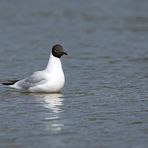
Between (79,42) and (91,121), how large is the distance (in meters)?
10.1

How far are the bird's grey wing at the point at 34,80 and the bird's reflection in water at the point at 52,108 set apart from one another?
0.27 meters

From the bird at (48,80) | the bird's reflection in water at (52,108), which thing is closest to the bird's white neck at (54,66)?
the bird at (48,80)

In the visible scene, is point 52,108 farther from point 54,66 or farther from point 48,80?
point 54,66

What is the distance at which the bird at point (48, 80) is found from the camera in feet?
44.4

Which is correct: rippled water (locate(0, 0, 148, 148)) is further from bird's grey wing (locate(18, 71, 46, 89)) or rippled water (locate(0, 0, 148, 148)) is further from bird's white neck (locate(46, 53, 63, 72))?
bird's white neck (locate(46, 53, 63, 72))

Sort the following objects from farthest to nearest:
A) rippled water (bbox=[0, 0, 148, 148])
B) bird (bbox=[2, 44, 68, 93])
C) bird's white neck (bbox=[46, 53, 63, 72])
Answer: bird's white neck (bbox=[46, 53, 63, 72])
bird (bbox=[2, 44, 68, 93])
rippled water (bbox=[0, 0, 148, 148])

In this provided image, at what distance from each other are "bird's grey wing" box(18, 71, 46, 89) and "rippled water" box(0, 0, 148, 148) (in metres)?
0.22

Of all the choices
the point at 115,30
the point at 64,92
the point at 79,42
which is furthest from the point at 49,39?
the point at 64,92

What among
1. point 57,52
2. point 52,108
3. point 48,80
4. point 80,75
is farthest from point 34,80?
point 80,75

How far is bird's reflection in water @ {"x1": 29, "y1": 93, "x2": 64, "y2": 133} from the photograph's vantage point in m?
10.7

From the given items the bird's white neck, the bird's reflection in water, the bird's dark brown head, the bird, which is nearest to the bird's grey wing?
the bird

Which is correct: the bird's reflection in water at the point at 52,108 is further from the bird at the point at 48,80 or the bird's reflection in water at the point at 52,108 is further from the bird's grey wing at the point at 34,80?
the bird's grey wing at the point at 34,80

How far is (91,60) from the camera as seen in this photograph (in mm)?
17609

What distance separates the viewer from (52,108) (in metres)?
12.0
